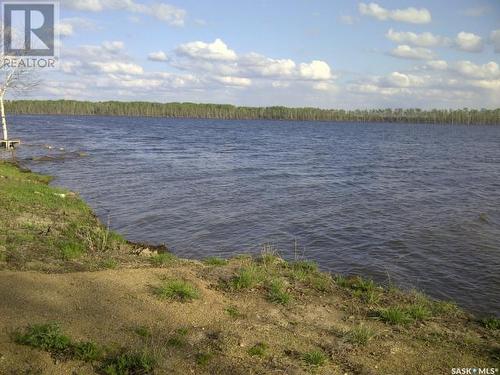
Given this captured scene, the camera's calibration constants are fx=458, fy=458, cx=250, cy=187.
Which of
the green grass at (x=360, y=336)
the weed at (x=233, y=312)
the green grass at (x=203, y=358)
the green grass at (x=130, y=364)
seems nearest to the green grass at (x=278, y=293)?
the weed at (x=233, y=312)

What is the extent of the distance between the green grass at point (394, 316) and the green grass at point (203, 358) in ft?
10.9

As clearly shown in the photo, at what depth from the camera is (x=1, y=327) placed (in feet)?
21.2

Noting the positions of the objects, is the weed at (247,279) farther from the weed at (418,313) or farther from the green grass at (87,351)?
the green grass at (87,351)

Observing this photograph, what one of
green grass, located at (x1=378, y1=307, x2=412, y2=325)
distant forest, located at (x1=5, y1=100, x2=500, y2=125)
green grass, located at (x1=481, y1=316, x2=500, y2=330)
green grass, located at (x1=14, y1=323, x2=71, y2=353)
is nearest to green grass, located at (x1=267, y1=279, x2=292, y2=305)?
green grass, located at (x1=378, y1=307, x2=412, y2=325)

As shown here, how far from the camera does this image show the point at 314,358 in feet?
20.9

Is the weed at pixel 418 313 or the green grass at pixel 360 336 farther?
the weed at pixel 418 313

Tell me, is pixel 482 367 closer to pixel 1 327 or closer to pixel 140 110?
pixel 1 327

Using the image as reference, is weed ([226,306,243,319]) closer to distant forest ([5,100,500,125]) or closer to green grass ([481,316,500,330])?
green grass ([481,316,500,330])

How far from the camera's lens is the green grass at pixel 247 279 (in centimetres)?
900

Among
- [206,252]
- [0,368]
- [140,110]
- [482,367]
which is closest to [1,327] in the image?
[0,368]

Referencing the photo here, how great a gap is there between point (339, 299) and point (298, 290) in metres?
0.82

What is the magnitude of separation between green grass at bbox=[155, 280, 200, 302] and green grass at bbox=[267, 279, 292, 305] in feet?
4.58

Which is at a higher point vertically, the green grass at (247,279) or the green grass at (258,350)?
the green grass at (247,279)

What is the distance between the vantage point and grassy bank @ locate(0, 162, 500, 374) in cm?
614
